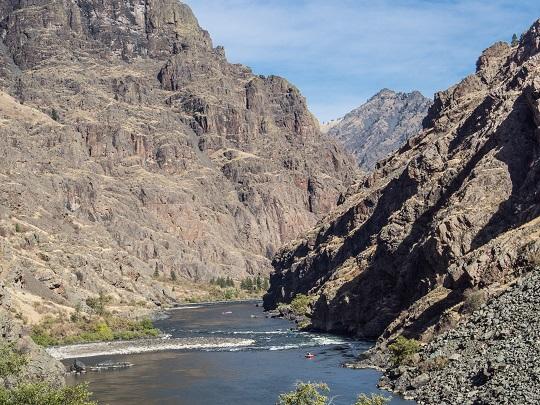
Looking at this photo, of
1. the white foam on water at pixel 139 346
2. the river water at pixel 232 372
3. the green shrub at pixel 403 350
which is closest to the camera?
the river water at pixel 232 372

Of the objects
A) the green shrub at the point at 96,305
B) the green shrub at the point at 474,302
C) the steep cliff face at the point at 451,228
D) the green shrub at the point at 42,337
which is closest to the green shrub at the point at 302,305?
the steep cliff face at the point at 451,228

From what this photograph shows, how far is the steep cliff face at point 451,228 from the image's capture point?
102312 millimetres

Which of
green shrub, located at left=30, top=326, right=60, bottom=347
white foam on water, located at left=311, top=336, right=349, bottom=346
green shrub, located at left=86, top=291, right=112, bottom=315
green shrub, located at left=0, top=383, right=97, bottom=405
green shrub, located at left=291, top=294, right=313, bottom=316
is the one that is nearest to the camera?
green shrub, located at left=0, top=383, right=97, bottom=405

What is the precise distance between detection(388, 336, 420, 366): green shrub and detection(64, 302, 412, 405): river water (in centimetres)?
341

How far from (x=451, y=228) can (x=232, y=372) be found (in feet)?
128

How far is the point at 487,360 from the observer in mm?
76500

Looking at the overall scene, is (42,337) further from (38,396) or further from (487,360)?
(38,396)

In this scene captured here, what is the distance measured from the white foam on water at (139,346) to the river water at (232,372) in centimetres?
23

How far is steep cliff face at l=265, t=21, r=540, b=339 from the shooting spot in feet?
336

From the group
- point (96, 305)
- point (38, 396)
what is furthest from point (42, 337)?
point (38, 396)

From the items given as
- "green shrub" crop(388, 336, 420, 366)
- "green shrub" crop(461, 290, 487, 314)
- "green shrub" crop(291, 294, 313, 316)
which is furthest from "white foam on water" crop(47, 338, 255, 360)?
"green shrub" crop(461, 290, 487, 314)

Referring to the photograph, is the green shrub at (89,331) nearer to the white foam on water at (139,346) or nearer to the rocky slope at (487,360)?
the white foam on water at (139,346)

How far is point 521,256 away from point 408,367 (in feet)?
65.3

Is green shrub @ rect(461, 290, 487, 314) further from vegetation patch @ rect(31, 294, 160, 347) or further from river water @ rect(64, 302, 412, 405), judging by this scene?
vegetation patch @ rect(31, 294, 160, 347)
